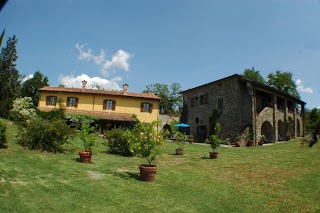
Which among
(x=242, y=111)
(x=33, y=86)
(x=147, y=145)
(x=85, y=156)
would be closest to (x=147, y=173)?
(x=147, y=145)

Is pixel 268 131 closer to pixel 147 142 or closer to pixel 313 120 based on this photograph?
pixel 313 120

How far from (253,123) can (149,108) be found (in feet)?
42.9

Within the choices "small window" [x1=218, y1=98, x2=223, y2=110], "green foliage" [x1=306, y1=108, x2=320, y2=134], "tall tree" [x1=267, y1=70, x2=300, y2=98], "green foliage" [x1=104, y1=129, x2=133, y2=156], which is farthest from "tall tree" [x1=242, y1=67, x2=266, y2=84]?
"green foliage" [x1=104, y1=129, x2=133, y2=156]

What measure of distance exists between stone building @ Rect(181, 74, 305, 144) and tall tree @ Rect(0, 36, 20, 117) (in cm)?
2424

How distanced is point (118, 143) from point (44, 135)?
4086 millimetres

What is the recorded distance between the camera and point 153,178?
10266mm

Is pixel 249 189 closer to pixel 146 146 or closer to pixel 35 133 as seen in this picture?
pixel 146 146

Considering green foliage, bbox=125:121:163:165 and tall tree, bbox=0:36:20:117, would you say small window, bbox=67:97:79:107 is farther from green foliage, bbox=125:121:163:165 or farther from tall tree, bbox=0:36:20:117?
green foliage, bbox=125:121:163:165

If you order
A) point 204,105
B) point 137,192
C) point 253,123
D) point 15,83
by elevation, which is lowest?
point 137,192

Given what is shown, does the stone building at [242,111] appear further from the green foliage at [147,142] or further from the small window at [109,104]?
the green foliage at [147,142]

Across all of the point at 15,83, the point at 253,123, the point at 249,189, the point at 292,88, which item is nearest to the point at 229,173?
the point at 249,189

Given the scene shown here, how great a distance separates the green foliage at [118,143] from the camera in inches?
639

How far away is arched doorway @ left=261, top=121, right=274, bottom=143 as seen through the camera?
29.1m

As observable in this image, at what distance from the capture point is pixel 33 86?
49.1 metres
